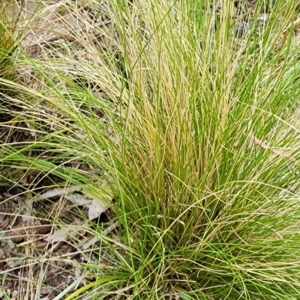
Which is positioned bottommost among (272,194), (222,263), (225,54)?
(222,263)

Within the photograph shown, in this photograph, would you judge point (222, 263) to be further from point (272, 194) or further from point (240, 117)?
point (240, 117)

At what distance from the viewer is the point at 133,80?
1.45m

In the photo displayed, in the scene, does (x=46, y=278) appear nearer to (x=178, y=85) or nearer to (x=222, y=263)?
(x=222, y=263)

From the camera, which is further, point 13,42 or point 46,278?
point 13,42

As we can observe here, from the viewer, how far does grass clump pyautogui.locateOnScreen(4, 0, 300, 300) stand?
4.49 ft

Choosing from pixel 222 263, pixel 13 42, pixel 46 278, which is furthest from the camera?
pixel 13 42

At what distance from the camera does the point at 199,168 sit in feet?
4.67

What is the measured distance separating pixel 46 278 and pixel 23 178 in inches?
11.7

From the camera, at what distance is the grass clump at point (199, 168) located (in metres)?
1.37

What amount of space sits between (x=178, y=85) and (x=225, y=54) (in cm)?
15

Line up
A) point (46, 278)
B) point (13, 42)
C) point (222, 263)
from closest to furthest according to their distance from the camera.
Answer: point (222, 263) < point (46, 278) < point (13, 42)

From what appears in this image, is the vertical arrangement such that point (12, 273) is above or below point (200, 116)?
Result: below

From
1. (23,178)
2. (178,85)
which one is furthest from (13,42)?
(178,85)

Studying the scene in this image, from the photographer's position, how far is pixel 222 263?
4.55 feet
